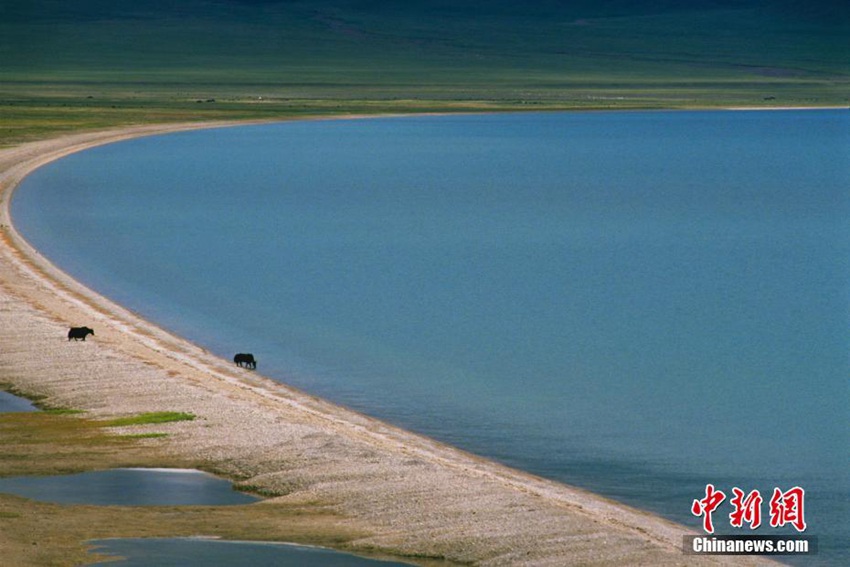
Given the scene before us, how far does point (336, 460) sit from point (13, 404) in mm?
4074

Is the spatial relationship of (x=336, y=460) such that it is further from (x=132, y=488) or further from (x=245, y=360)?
(x=245, y=360)

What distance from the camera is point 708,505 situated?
44.4 ft

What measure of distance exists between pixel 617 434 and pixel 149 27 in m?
150

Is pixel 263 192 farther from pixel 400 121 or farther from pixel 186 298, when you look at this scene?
pixel 400 121

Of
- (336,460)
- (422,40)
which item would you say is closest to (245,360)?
(336,460)

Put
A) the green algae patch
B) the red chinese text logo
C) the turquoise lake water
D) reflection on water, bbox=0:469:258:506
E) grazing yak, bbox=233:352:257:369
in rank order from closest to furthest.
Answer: reflection on water, bbox=0:469:258:506, the red chinese text logo, the green algae patch, the turquoise lake water, grazing yak, bbox=233:352:257:369

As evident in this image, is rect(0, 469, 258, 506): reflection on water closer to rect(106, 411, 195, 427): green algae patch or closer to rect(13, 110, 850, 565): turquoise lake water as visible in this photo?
rect(106, 411, 195, 427): green algae patch

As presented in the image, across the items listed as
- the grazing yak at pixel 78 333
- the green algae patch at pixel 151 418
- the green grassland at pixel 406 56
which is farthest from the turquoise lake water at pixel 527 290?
the green grassland at pixel 406 56

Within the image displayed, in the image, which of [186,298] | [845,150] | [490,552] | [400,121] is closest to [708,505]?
[490,552]

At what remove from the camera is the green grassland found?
4119 inches

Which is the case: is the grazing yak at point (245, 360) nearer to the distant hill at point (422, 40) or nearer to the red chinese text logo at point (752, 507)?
the red chinese text logo at point (752, 507)

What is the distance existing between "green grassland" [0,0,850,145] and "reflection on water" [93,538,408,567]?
67.4 meters

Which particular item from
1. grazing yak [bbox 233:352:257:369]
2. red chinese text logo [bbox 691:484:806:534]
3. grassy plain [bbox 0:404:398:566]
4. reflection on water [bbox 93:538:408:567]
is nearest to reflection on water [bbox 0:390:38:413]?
grassy plain [bbox 0:404:398:566]

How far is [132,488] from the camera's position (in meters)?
13.0
